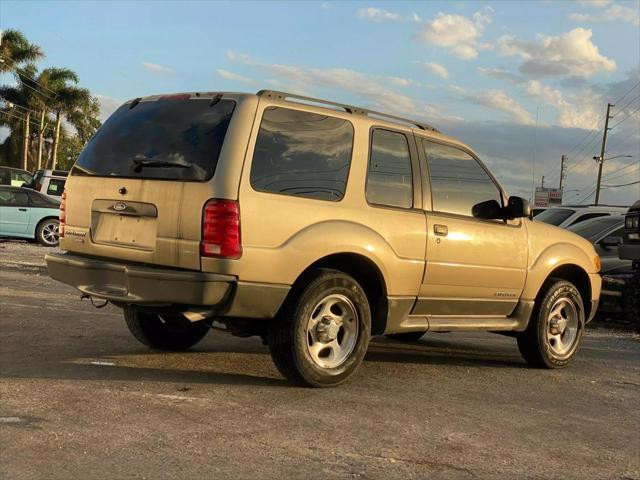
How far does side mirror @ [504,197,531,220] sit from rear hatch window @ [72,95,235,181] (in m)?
2.79

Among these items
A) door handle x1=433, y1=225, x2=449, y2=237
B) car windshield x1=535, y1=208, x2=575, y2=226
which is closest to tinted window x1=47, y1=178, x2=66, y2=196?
car windshield x1=535, y1=208, x2=575, y2=226

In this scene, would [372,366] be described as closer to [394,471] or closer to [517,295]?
[517,295]

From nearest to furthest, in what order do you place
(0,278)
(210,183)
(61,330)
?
(210,183) → (61,330) → (0,278)

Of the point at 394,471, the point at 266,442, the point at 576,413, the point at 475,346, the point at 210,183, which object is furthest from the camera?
the point at 475,346

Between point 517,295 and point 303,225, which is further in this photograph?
point 517,295

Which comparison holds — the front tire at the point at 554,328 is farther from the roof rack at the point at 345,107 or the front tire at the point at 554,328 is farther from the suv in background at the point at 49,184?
the suv in background at the point at 49,184

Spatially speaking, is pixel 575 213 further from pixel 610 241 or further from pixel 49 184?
pixel 49 184

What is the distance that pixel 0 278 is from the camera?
11.3m

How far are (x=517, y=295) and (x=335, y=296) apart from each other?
2.13m

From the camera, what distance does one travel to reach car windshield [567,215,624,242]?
12.2 metres

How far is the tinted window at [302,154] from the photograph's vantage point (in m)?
4.92

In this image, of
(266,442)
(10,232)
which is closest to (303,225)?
(266,442)

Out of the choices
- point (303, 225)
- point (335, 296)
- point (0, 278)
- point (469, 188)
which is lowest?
point (0, 278)

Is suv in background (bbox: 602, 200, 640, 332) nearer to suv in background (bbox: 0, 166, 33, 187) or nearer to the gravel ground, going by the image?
the gravel ground
